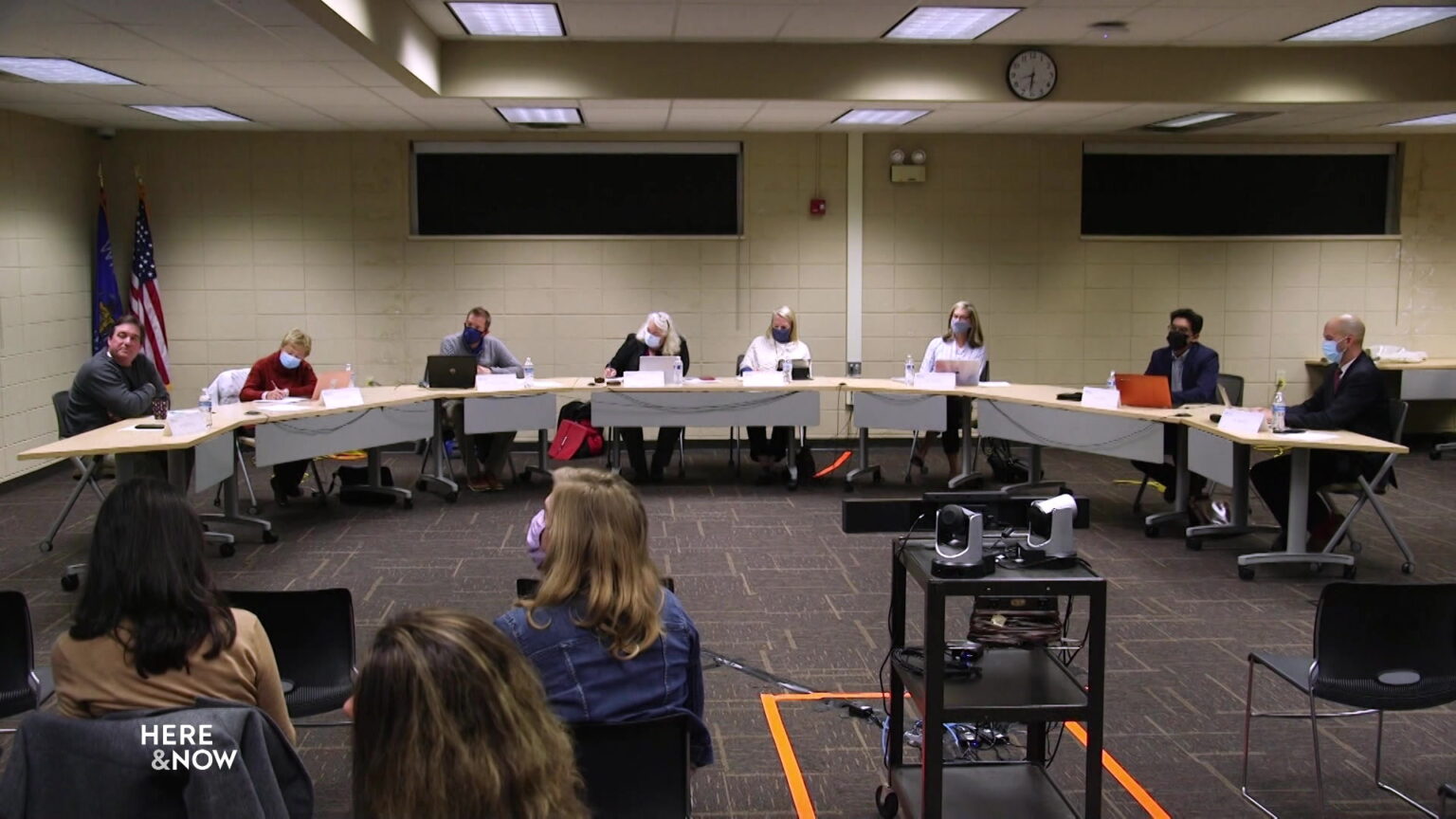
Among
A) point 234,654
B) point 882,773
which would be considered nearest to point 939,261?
point 882,773

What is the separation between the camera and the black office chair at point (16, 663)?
3.00 metres

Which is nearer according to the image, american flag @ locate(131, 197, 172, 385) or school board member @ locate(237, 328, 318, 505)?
school board member @ locate(237, 328, 318, 505)

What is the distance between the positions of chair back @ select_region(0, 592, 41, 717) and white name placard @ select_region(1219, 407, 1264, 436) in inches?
208

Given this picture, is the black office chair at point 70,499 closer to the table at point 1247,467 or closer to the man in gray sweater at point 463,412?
the man in gray sweater at point 463,412

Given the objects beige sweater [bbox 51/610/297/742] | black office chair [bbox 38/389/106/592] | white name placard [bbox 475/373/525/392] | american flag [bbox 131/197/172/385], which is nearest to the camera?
beige sweater [bbox 51/610/297/742]

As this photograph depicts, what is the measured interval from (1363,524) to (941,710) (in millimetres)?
5569

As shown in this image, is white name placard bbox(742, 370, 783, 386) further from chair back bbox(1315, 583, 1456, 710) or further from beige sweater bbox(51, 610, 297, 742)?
beige sweater bbox(51, 610, 297, 742)

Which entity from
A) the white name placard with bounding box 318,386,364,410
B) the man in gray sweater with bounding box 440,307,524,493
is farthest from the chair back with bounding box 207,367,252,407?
the man in gray sweater with bounding box 440,307,524,493

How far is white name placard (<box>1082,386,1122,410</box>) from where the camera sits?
23.5ft

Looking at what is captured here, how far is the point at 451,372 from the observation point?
26.0ft

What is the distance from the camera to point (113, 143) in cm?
941

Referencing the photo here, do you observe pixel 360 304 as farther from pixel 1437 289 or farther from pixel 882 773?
pixel 1437 289

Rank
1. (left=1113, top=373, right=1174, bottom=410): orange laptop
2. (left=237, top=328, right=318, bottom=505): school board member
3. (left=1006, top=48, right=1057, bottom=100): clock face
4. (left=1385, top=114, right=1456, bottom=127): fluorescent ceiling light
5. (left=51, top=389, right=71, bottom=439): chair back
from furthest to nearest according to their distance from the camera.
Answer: (left=1385, top=114, right=1456, bottom=127): fluorescent ceiling light
(left=1006, top=48, right=1057, bottom=100): clock face
(left=237, top=328, right=318, bottom=505): school board member
(left=1113, top=373, right=1174, bottom=410): orange laptop
(left=51, top=389, right=71, bottom=439): chair back

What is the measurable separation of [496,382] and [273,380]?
1473 millimetres
